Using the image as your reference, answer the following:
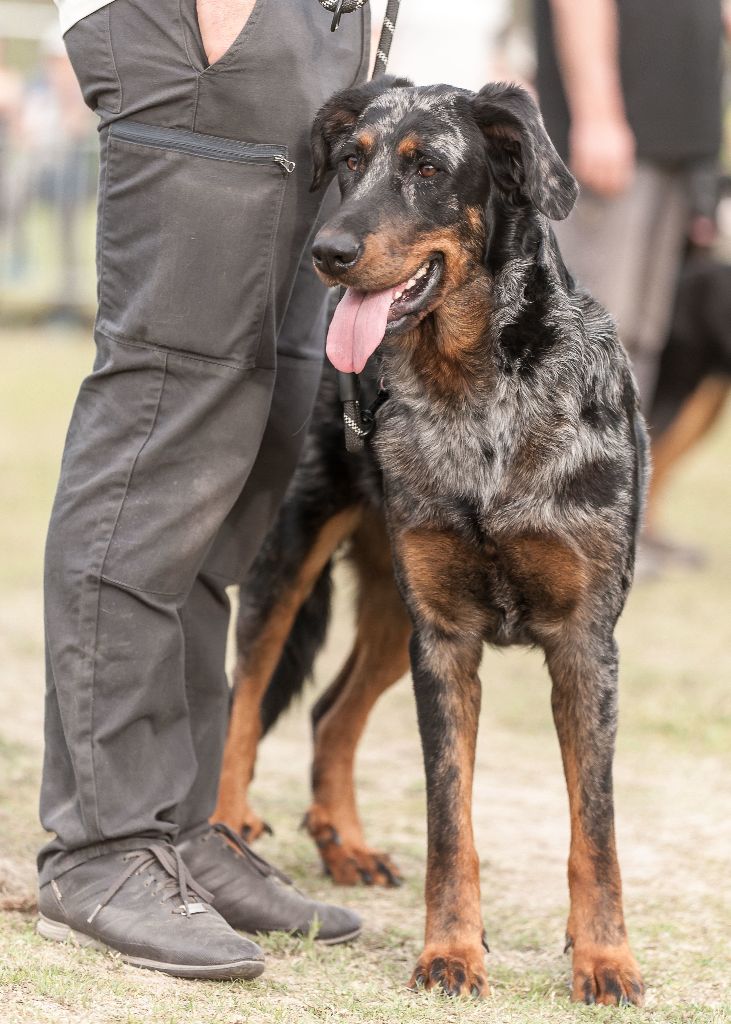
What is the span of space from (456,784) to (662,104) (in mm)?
3784

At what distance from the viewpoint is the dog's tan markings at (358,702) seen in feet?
12.7

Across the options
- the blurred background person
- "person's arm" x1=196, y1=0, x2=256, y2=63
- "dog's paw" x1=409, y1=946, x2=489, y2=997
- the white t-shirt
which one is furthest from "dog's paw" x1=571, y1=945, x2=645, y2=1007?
the blurred background person

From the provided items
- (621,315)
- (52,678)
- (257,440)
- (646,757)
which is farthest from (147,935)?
(621,315)

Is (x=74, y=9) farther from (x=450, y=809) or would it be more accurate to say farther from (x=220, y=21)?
(x=450, y=809)

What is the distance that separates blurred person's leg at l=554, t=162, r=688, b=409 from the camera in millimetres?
5820

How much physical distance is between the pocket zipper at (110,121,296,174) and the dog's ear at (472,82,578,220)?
0.50 m

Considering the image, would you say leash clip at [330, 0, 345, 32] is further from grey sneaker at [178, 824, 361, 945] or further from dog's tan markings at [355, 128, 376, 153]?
grey sneaker at [178, 824, 361, 945]

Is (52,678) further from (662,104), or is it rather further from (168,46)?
(662,104)

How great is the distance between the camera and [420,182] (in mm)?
3072

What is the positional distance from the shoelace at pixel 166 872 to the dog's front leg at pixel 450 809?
0.51m

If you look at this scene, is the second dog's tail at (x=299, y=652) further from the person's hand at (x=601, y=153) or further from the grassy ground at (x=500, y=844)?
the person's hand at (x=601, y=153)

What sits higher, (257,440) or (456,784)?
(257,440)

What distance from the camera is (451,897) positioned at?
302 cm

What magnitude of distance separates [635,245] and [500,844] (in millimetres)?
2963
